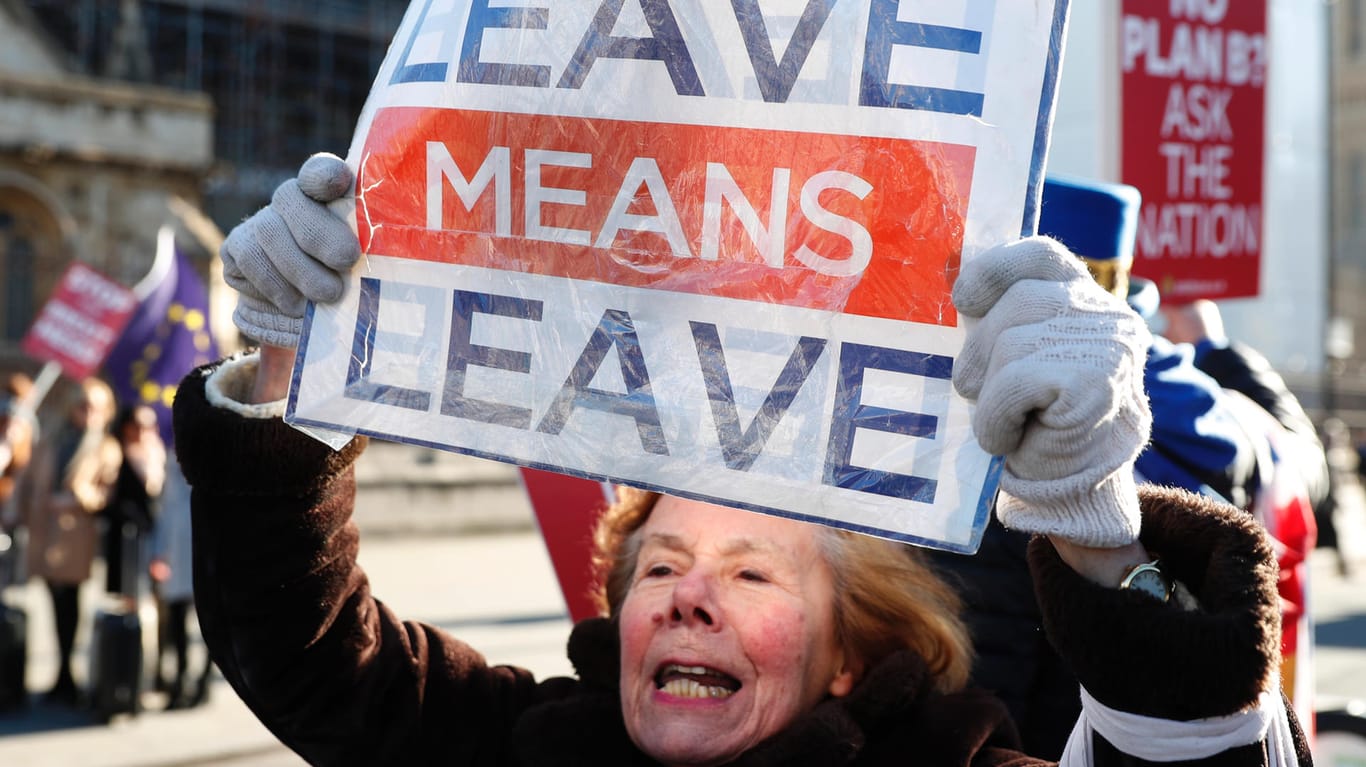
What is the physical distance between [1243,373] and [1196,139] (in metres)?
0.70

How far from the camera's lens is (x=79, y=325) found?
9.23 metres

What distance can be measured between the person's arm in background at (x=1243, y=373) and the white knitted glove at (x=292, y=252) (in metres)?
2.66

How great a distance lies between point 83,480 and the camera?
746cm

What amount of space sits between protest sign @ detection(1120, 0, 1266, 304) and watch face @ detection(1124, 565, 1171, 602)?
8.82ft

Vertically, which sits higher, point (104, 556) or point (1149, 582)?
point (1149, 582)

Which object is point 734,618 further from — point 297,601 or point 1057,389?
point 1057,389

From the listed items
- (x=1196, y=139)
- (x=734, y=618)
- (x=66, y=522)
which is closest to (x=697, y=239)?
(x=734, y=618)

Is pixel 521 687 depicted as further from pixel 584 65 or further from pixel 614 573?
pixel 584 65

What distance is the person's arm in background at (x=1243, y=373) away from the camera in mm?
3787

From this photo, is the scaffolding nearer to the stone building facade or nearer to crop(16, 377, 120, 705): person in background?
the stone building facade

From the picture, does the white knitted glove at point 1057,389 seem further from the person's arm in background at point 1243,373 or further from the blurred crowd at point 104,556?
the blurred crowd at point 104,556

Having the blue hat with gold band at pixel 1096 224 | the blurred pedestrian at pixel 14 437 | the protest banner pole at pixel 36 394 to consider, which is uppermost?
the blue hat with gold band at pixel 1096 224

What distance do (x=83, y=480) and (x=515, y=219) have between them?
6.39 m

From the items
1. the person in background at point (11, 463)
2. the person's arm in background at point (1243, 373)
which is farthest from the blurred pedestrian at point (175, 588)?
the person's arm in background at point (1243, 373)
